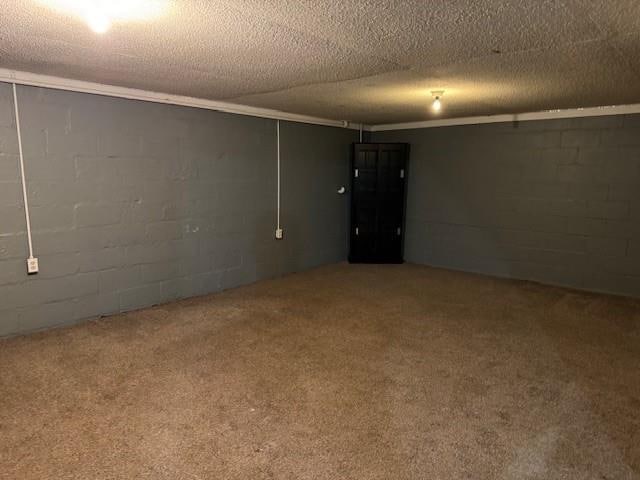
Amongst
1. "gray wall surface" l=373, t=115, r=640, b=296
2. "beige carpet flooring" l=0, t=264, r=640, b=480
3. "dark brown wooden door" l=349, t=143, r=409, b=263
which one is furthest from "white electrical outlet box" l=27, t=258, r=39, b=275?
"gray wall surface" l=373, t=115, r=640, b=296

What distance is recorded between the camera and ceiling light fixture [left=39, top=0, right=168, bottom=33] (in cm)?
179

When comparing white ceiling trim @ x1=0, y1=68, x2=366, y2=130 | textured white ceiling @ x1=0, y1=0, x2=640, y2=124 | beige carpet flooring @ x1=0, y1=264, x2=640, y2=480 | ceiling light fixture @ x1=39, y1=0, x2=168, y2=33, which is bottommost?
beige carpet flooring @ x1=0, y1=264, x2=640, y2=480

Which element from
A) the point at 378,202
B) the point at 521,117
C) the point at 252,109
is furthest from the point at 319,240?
the point at 521,117

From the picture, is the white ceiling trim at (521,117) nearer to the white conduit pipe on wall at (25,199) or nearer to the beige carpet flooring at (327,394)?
the beige carpet flooring at (327,394)

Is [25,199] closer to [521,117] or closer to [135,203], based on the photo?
[135,203]

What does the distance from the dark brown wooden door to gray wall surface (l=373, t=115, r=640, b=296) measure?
243 millimetres

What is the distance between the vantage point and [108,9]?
1.87 m

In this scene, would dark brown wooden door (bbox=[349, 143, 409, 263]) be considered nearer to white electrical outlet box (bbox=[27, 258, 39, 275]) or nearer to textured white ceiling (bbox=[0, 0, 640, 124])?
textured white ceiling (bbox=[0, 0, 640, 124])

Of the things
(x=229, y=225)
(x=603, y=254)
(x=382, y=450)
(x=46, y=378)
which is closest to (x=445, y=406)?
(x=382, y=450)

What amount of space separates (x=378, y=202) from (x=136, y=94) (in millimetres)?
3356

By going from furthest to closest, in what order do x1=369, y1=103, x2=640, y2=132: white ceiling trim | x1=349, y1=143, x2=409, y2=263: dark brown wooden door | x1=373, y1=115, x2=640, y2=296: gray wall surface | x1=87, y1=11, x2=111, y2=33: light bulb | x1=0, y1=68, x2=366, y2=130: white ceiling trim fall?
x1=349, y1=143, x2=409, y2=263: dark brown wooden door
x1=373, y1=115, x2=640, y2=296: gray wall surface
x1=369, y1=103, x2=640, y2=132: white ceiling trim
x1=0, y1=68, x2=366, y2=130: white ceiling trim
x1=87, y1=11, x2=111, y2=33: light bulb

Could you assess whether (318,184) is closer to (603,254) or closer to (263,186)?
(263,186)

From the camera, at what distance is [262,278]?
5.04 meters

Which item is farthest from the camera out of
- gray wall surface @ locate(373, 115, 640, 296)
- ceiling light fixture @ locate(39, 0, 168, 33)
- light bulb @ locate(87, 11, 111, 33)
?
gray wall surface @ locate(373, 115, 640, 296)
